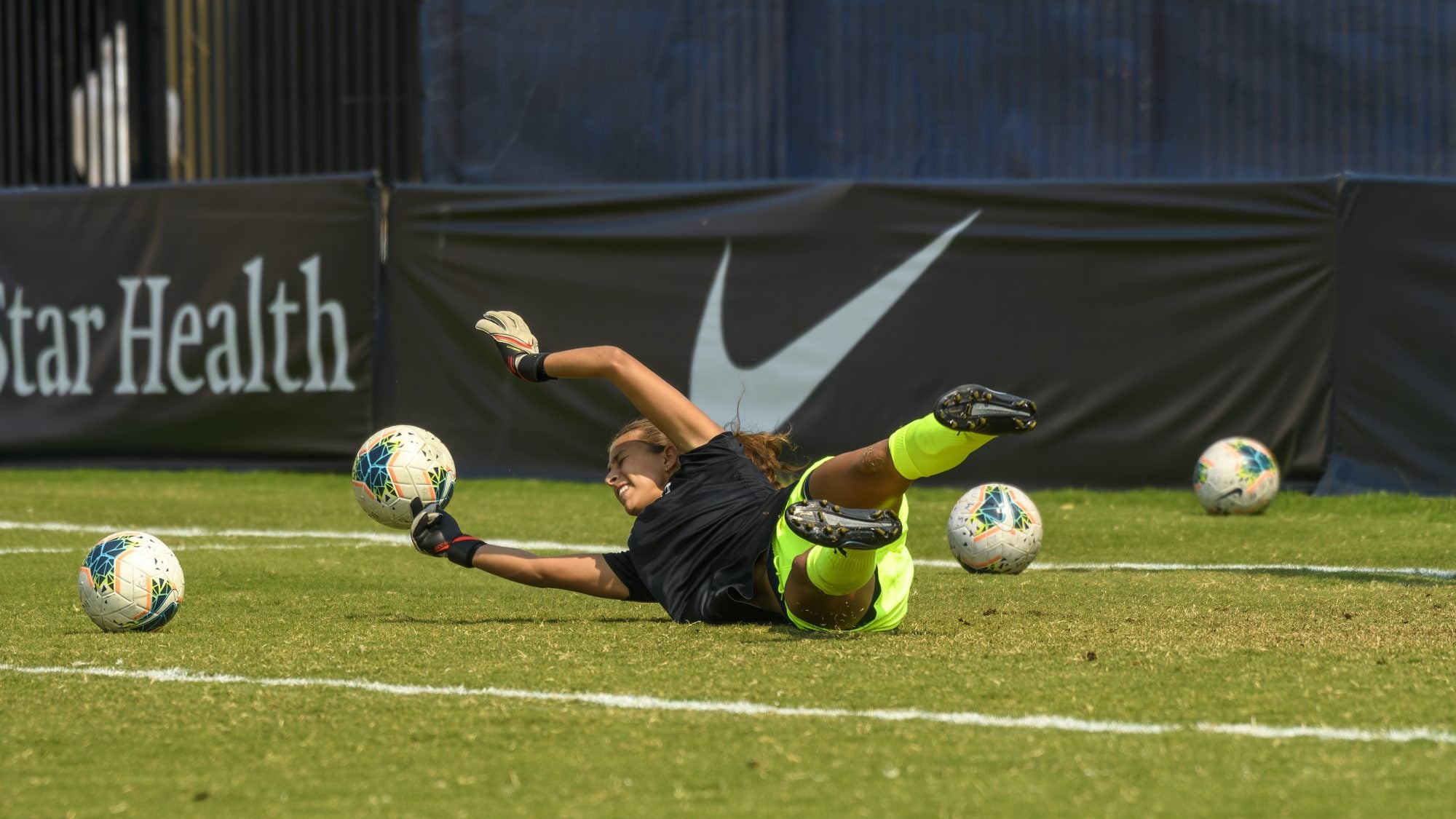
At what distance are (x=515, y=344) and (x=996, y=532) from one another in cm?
235

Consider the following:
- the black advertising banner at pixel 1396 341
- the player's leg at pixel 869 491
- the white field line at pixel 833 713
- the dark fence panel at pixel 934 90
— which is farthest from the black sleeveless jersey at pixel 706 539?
the dark fence panel at pixel 934 90

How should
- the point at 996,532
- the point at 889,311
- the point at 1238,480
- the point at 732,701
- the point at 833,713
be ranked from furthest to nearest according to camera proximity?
the point at 889,311 → the point at 1238,480 → the point at 996,532 → the point at 732,701 → the point at 833,713

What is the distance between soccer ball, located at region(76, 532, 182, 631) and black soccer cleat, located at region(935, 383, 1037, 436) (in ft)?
9.49

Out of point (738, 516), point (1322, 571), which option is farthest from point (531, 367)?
point (1322, 571)

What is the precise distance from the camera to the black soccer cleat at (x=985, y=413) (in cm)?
509

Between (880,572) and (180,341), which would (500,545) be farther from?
(180,341)

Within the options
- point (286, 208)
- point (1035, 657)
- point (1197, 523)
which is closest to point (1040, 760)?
point (1035, 657)

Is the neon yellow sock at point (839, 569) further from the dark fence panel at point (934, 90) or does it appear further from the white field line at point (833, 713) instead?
the dark fence panel at point (934, 90)

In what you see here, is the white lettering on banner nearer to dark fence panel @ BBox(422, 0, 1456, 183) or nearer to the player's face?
dark fence panel @ BBox(422, 0, 1456, 183)

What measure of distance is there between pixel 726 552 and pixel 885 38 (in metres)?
11.1

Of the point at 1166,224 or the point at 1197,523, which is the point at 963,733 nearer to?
the point at 1197,523

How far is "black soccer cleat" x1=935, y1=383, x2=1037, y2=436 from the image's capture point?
5.09m

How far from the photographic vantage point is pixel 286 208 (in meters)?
13.9

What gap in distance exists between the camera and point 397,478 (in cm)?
704
